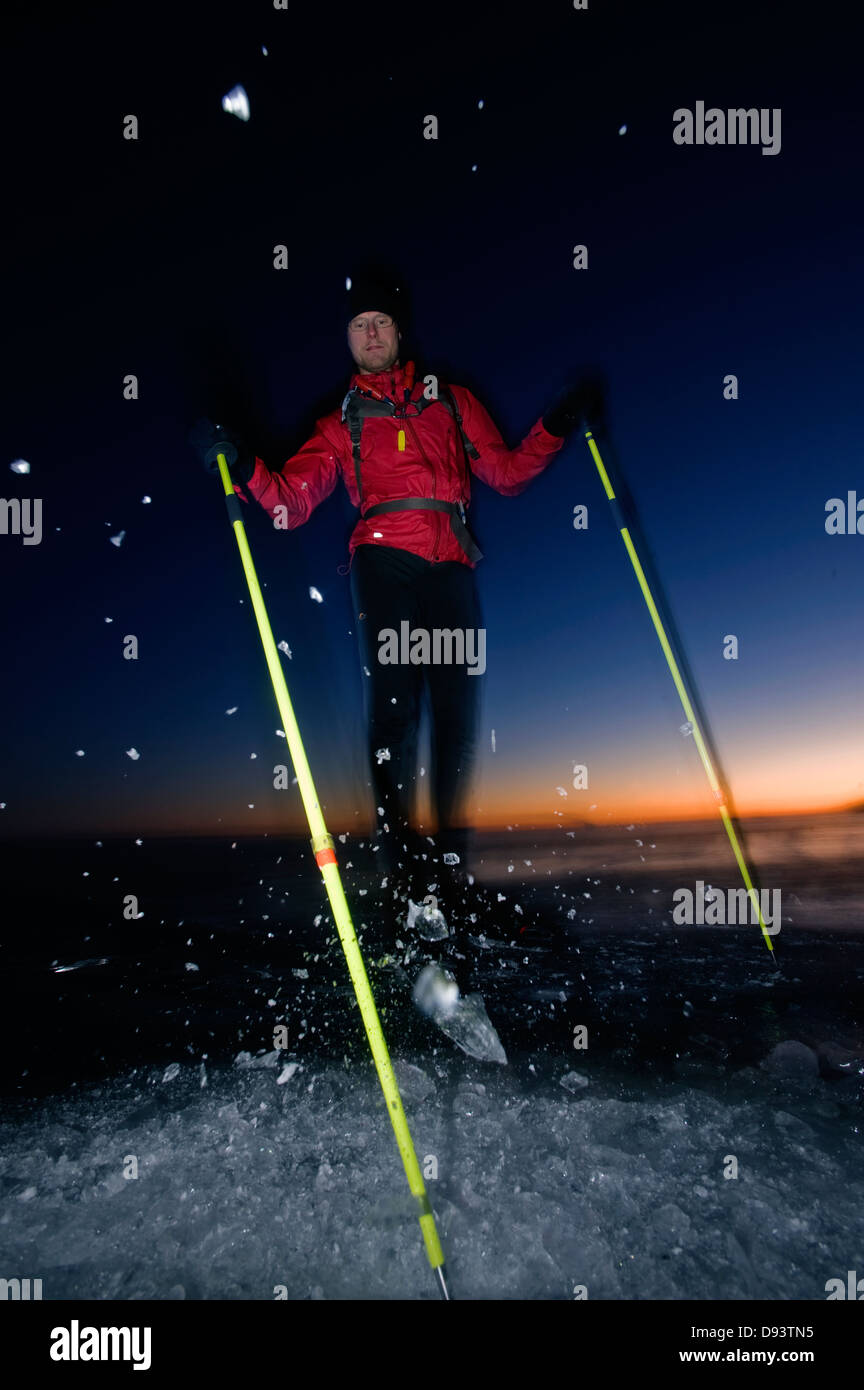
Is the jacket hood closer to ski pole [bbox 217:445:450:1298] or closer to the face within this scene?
the face

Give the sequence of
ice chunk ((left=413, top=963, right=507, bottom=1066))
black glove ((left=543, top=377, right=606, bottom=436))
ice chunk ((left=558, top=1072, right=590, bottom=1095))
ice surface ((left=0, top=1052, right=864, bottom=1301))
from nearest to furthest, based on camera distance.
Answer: ice surface ((left=0, top=1052, right=864, bottom=1301)), ice chunk ((left=558, top=1072, right=590, bottom=1095)), ice chunk ((left=413, top=963, right=507, bottom=1066)), black glove ((left=543, top=377, right=606, bottom=436))

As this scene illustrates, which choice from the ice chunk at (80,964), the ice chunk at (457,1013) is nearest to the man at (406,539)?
the ice chunk at (457,1013)

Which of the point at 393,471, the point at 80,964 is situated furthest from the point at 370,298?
the point at 80,964

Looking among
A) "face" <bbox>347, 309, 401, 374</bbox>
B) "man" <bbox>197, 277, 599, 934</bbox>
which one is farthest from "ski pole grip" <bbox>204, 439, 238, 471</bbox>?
"face" <bbox>347, 309, 401, 374</bbox>

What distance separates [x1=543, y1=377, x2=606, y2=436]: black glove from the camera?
3713mm

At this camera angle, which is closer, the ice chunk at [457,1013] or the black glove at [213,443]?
the ice chunk at [457,1013]

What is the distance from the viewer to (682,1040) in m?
2.20

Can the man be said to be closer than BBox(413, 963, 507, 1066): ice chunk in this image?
No

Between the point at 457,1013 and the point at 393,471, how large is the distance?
3.17 metres

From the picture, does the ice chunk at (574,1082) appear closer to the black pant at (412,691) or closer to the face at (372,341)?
the black pant at (412,691)

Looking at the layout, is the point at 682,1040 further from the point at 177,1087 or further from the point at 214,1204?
the point at 177,1087

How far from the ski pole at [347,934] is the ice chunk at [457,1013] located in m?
0.48

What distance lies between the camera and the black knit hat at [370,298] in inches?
147
